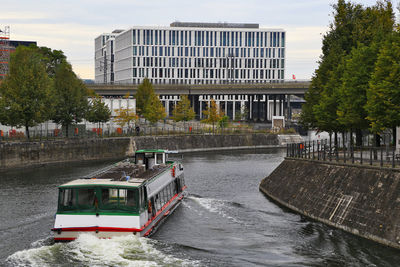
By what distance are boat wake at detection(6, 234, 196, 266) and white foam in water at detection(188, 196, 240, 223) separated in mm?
9904

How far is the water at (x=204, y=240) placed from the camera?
86.5ft

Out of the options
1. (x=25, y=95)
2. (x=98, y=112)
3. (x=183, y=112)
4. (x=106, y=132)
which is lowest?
(x=106, y=132)

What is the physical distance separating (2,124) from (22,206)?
114ft

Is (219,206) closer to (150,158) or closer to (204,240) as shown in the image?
(150,158)

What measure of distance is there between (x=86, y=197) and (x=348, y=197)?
50.9 ft

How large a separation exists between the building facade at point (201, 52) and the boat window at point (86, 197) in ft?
518

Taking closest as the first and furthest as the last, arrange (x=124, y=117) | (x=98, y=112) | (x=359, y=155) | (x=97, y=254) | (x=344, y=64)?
(x=97, y=254) < (x=359, y=155) < (x=344, y=64) < (x=98, y=112) < (x=124, y=117)

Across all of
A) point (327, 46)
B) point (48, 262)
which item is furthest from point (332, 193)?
point (327, 46)

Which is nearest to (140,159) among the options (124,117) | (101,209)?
(101,209)

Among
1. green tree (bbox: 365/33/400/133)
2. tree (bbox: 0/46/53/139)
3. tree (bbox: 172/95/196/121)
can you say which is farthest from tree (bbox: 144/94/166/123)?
green tree (bbox: 365/33/400/133)

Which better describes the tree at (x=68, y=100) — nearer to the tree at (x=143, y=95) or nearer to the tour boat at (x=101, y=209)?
the tree at (x=143, y=95)

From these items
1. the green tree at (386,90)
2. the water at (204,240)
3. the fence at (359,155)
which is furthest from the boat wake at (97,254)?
the green tree at (386,90)

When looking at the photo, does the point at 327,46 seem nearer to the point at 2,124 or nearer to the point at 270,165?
Result: the point at 270,165

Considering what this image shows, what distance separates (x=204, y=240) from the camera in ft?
101
